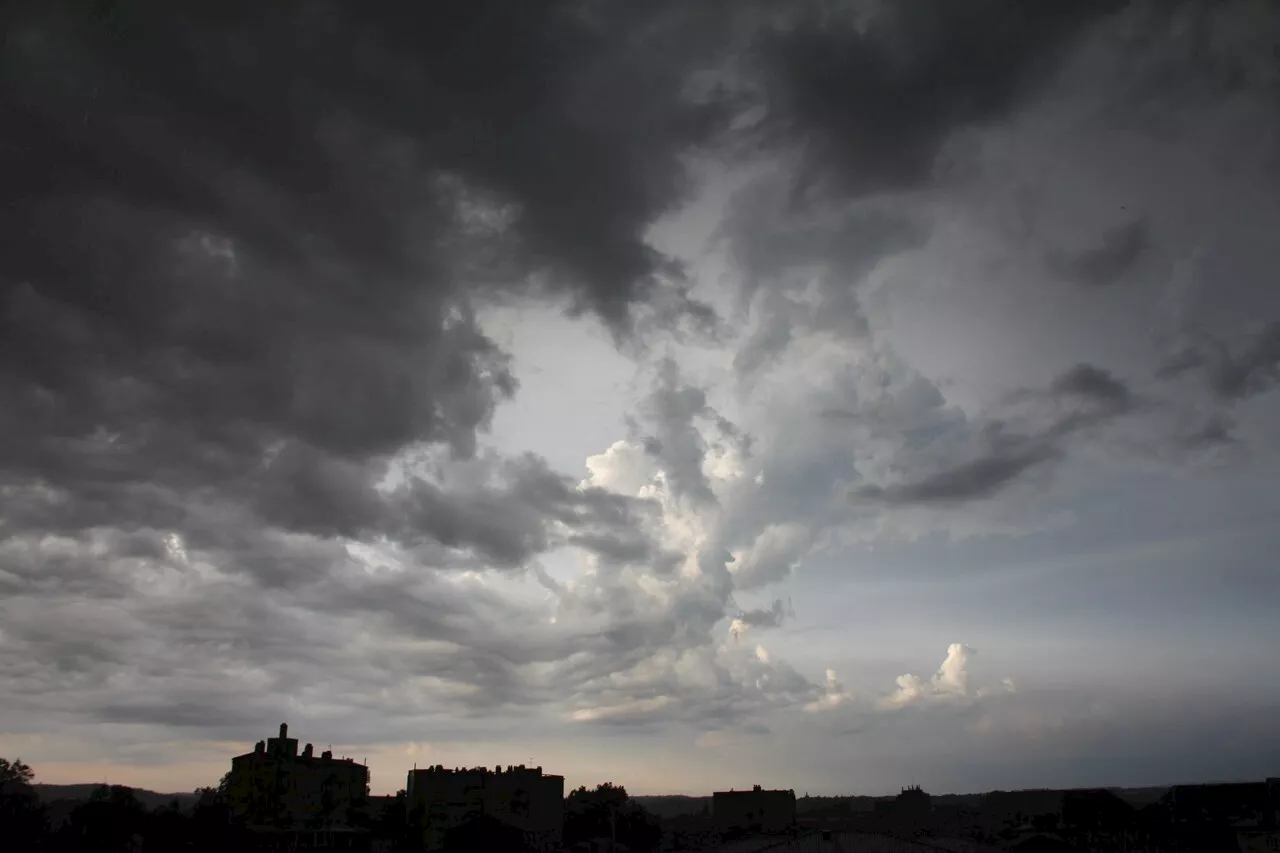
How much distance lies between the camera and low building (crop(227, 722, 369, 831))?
108 metres

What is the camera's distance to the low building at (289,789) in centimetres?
10762

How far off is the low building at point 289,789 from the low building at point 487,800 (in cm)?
864

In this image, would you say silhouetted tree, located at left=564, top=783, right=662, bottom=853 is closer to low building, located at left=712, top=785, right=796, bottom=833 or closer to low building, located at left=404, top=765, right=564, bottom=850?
low building, located at left=404, top=765, right=564, bottom=850

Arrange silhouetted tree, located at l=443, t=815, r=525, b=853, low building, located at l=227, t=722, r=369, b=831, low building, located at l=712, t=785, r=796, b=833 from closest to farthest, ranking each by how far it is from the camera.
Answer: silhouetted tree, located at l=443, t=815, r=525, b=853 → low building, located at l=227, t=722, r=369, b=831 → low building, located at l=712, t=785, r=796, b=833

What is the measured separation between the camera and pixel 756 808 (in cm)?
13988

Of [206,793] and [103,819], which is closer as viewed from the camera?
[103,819]

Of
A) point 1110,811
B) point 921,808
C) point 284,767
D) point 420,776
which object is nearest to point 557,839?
point 420,776

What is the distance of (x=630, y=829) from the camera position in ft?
382

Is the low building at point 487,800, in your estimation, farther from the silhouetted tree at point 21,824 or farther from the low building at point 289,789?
the silhouetted tree at point 21,824

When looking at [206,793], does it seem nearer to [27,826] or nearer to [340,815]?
[340,815]

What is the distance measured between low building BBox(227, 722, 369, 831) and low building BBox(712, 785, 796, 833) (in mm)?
58130

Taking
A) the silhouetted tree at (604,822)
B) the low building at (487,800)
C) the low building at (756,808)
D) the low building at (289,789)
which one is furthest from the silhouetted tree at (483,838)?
the low building at (756,808)

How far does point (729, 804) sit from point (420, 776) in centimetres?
5348

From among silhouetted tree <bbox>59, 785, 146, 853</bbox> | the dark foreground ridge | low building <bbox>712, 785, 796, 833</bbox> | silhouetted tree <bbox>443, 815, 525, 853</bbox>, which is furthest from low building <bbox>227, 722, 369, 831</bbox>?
low building <bbox>712, 785, 796, 833</bbox>
